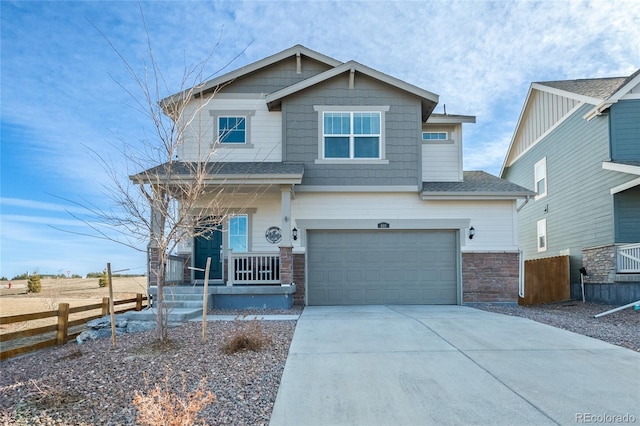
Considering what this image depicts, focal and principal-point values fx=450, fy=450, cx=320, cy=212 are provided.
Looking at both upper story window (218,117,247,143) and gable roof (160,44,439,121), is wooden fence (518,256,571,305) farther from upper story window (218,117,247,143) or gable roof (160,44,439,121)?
upper story window (218,117,247,143)

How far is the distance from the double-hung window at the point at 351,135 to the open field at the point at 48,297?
6.45 meters

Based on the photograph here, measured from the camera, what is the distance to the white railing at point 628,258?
12.6m

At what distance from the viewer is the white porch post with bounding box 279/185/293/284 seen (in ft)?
38.4

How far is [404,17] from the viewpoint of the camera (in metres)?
13.2

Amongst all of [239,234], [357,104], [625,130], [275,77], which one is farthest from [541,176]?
[239,234]

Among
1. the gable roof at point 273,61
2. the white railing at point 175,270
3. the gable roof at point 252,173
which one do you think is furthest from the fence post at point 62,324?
the gable roof at point 273,61

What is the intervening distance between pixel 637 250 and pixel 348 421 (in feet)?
39.9

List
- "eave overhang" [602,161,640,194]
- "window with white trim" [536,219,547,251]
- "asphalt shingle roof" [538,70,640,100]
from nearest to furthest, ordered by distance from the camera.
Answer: "eave overhang" [602,161,640,194], "asphalt shingle roof" [538,70,640,100], "window with white trim" [536,219,547,251]

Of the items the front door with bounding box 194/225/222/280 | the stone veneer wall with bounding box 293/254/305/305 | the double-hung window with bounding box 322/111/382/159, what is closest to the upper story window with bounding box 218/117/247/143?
the double-hung window with bounding box 322/111/382/159

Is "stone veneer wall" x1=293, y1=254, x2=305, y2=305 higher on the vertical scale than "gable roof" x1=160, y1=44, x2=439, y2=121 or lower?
lower

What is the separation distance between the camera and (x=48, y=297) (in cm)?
1280

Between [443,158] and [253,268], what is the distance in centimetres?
697

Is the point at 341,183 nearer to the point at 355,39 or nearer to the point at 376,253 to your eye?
the point at 376,253

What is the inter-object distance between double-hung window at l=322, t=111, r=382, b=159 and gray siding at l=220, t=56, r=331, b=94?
184 centimetres
